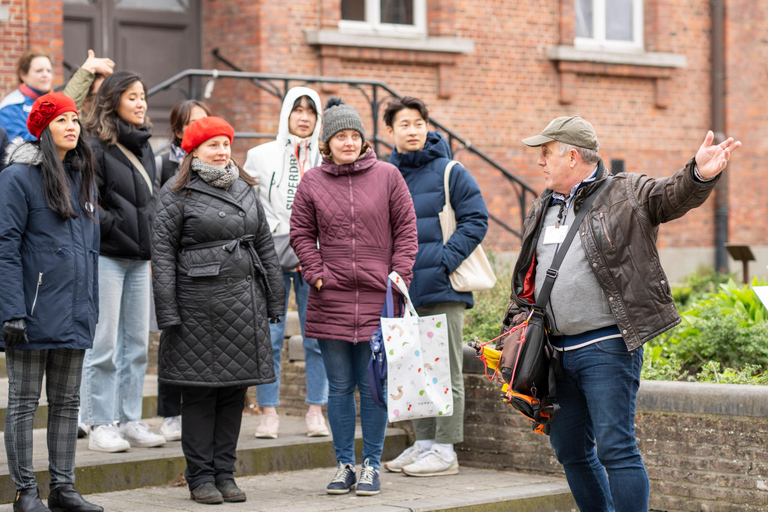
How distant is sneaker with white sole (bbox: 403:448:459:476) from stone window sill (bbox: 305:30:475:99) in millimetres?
5710

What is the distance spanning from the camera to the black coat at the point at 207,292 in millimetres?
5141

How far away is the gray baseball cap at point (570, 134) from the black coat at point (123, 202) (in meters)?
2.48

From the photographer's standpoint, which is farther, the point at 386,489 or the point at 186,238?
the point at 386,489

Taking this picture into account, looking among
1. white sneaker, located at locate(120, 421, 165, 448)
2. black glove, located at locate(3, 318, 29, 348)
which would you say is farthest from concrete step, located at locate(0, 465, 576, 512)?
black glove, located at locate(3, 318, 29, 348)

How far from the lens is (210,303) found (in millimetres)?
5172

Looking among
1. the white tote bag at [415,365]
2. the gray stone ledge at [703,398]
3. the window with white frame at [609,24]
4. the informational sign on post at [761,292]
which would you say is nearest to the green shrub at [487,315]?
the gray stone ledge at [703,398]

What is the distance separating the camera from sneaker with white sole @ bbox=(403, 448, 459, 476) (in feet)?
19.6

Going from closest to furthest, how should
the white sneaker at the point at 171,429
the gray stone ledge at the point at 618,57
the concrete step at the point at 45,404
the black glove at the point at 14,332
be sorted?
the black glove at the point at 14,332 < the white sneaker at the point at 171,429 < the concrete step at the point at 45,404 < the gray stone ledge at the point at 618,57

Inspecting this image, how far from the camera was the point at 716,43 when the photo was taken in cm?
1365

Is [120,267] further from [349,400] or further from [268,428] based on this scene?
→ [349,400]

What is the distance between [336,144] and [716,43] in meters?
9.64

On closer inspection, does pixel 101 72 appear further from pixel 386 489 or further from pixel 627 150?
pixel 627 150

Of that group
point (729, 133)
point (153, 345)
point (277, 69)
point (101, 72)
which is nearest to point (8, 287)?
point (101, 72)

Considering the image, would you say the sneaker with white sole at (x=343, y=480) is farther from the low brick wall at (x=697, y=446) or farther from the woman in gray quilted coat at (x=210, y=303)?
the low brick wall at (x=697, y=446)
